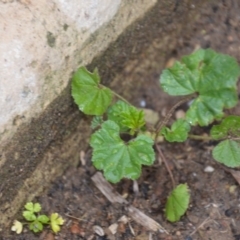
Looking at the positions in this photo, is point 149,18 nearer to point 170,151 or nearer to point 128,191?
point 170,151

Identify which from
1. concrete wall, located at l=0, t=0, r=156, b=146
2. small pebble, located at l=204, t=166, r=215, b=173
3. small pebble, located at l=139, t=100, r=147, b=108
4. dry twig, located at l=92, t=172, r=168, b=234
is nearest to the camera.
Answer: concrete wall, located at l=0, t=0, r=156, b=146

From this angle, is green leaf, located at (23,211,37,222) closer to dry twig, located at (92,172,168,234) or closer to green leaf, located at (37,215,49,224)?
green leaf, located at (37,215,49,224)

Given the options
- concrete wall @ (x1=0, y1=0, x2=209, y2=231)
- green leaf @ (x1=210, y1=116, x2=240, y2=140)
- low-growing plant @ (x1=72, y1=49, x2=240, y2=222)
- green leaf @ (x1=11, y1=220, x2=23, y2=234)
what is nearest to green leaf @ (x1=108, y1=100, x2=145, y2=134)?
low-growing plant @ (x1=72, y1=49, x2=240, y2=222)

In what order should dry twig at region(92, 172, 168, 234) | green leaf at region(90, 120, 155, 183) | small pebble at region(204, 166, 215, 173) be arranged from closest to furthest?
1. green leaf at region(90, 120, 155, 183)
2. dry twig at region(92, 172, 168, 234)
3. small pebble at region(204, 166, 215, 173)

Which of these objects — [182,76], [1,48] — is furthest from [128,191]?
[1,48]

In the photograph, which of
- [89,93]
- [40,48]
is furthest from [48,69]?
[89,93]

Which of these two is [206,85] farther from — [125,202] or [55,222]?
[55,222]
